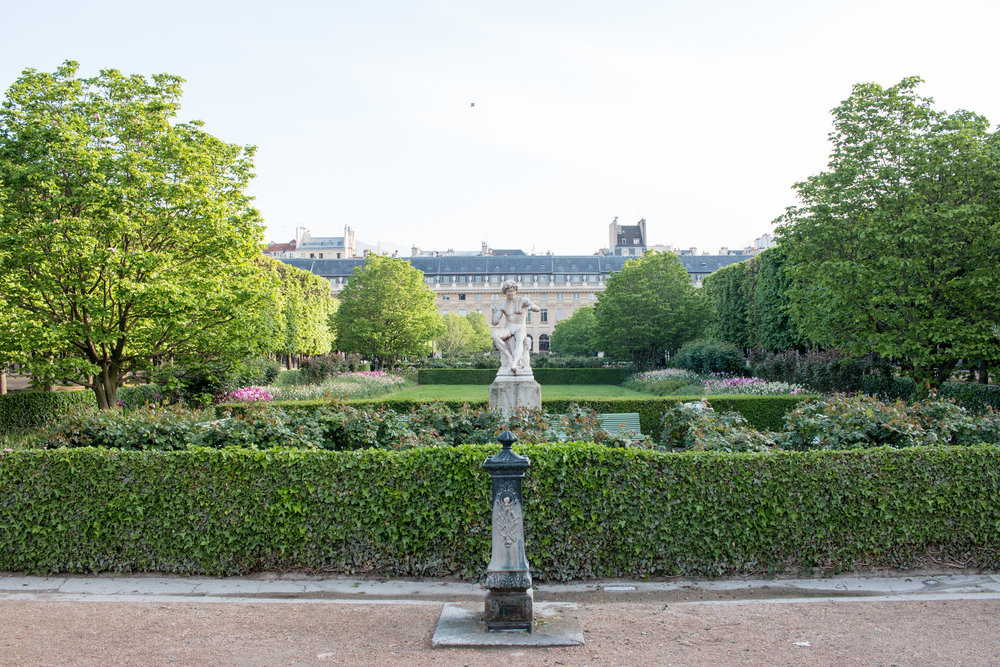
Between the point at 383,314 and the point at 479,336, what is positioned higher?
the point at 383,314

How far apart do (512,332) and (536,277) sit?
2851 inches

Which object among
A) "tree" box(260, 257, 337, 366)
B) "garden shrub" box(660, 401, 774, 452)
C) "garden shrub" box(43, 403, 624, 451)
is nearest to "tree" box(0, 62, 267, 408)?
"garden shrub" box(43, 403, 624, 451)

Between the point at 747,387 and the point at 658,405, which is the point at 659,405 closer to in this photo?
the point at 658,405

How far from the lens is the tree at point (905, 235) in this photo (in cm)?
1289

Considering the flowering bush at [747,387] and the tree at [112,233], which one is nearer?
the tree at [112,233]

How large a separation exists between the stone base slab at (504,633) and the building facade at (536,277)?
2996 inches

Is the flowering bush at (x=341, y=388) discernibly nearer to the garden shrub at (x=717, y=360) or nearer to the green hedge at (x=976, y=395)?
the garden shrub at (x=717, y=360)

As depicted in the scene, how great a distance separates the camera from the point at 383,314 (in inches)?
1369

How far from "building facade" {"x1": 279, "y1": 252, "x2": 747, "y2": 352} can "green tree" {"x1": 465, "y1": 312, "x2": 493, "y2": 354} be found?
9.82 meters

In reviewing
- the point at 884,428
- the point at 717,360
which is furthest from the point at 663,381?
the point at 884,428

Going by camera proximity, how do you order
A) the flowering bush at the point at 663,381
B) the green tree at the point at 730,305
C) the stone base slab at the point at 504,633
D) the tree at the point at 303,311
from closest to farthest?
A: 1. the stone base slab at the point at 504,633
2. the flowering bush at the point at 663,381
3. the tree at the point at 303,311
4. the green tree at the point at 730,305

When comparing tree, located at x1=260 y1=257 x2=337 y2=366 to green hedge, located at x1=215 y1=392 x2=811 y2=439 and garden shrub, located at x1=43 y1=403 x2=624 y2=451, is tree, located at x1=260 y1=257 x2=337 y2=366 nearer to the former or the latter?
green hedge, located at x1=215 y1=392 x2=811 y2=439

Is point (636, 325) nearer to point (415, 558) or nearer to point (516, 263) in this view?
point (415, 558)

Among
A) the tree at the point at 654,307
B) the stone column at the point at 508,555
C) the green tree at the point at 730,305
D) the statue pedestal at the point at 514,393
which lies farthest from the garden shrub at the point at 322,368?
the stone column at the point at 508,555
